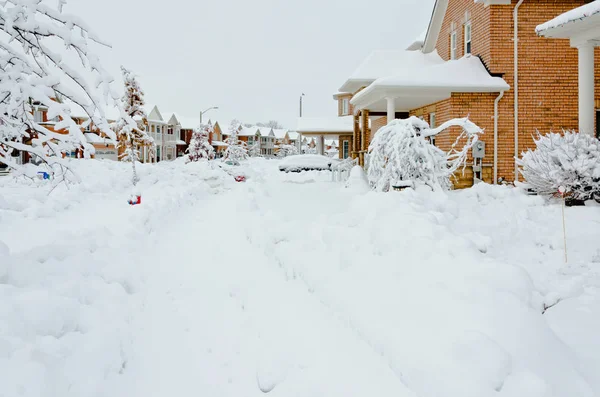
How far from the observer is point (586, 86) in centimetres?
1184

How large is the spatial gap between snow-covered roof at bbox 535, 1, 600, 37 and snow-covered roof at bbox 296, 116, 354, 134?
91.9 feet

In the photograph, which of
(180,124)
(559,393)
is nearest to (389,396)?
(559,393)

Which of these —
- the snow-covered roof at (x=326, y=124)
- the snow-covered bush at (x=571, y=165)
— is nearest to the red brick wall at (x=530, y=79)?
the snow-covered bush at (x=571, y=165)

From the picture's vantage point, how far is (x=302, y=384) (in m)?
3.82

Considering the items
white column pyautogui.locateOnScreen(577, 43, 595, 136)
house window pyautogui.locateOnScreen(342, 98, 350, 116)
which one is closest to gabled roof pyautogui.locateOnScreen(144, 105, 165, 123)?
house window pyautogui.locateOnScreen(342, 98, 350, 116)

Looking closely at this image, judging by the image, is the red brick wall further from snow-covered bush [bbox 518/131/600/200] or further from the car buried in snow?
the car buried in snow

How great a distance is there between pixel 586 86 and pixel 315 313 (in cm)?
1012

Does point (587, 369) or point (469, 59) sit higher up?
point (469, 59)

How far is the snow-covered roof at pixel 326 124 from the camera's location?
39.7 metres

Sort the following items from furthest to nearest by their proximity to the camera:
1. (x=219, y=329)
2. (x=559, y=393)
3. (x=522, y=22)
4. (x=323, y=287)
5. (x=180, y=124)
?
1. (x=180, y=124)
2. (x=522, y=22)
3. (x=323, y=287)
4. (x=219, y=329)
5. (x=559, y=393)

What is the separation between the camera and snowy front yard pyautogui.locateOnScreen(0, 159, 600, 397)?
3605mm

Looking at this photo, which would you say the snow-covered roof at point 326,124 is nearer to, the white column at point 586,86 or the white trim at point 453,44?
the white trim at point 453,44

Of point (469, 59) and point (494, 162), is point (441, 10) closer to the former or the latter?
point (469, 59)

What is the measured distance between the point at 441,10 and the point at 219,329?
64.9ft
